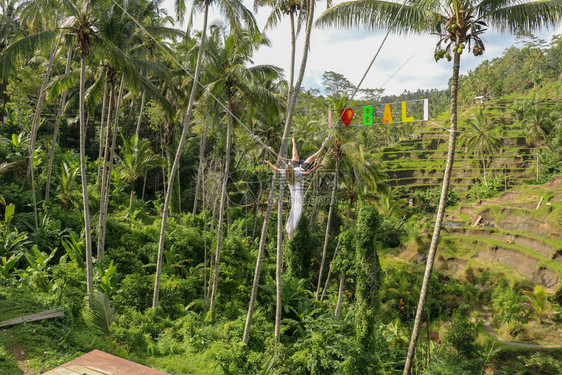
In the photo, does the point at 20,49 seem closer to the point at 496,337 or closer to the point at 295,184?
the point at 295,184

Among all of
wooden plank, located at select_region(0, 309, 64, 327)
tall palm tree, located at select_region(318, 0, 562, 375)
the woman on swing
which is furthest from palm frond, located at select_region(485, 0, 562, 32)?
wooden plank, located at select_region(0, 309, 64, 327)

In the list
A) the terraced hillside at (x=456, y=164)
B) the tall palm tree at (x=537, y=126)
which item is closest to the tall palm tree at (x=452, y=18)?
the terraced hillside at (x=456, y=164)

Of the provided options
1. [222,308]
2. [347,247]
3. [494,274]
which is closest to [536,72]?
[494,274]

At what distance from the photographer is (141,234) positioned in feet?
50.0

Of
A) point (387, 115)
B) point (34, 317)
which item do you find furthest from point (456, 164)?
point (34, 317)

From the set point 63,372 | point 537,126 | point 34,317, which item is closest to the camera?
point 63,372

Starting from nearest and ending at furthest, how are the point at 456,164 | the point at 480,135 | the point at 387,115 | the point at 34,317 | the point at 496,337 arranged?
1. the point at 387,115
2. the point at 34,317
3. the point at 496,337
4. the point at 480,135
5. the point at 456,164

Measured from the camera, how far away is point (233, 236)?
17.0m

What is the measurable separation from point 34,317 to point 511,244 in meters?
22.3

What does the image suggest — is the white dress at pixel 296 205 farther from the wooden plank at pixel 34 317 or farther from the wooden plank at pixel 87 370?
the wooden plank at pixel 34 317

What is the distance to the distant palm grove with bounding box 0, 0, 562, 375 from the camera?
777cm

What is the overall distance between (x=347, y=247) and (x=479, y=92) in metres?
69.3

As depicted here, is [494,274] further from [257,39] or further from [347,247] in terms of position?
[257,39]

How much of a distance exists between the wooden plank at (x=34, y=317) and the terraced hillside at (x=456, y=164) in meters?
36.2
